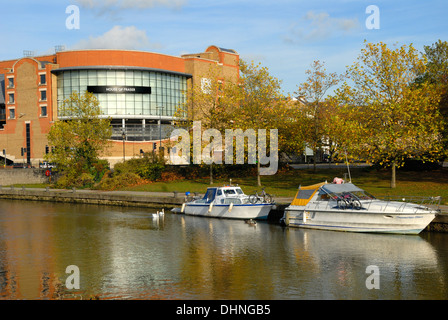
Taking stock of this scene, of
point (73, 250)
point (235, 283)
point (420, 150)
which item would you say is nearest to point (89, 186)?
point (73, 250)

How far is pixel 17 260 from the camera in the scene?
2559 cm

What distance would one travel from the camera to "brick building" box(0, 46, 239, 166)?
96.6 m

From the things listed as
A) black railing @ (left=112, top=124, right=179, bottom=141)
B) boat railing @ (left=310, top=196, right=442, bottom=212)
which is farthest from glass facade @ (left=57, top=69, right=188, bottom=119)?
boat railing @ (left=310, top=196, right=442, bottom=212)

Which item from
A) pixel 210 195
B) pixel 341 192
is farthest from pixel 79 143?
pixel 341 192

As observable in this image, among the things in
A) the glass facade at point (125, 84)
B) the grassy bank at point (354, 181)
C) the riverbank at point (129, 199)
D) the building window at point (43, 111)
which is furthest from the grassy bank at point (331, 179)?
the building window at point (43, 111)

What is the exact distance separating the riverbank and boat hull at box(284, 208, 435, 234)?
1.56m

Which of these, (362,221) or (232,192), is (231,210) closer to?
(232,192)

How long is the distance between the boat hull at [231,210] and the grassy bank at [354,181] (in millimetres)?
6193

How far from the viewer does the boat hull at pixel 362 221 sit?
28.4 meters

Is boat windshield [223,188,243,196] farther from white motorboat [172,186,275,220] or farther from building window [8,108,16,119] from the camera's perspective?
building window [8,108,16,119]

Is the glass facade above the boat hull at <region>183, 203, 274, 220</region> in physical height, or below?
above

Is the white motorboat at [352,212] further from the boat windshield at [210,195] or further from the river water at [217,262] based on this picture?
the boat windshield at [210,195]
